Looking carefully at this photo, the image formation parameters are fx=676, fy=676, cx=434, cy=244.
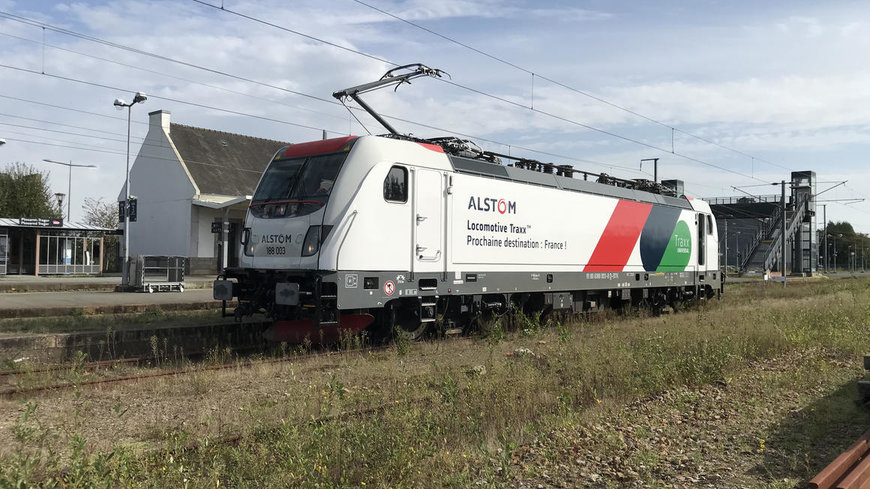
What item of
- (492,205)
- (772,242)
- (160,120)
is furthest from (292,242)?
(772,242)

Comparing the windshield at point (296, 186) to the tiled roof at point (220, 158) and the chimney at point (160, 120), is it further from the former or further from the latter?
the chimney at point (160, 120)

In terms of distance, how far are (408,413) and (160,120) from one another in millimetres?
37416

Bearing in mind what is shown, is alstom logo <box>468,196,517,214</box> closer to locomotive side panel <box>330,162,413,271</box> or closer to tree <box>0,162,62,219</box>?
locomotive side panel <box>330,162,413,271</box>

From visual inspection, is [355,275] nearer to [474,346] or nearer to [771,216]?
[474,346]

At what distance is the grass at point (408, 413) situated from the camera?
16.0ft

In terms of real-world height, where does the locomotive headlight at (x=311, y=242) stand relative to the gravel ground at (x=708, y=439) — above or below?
above

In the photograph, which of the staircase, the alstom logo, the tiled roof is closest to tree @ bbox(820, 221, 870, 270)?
the staircase

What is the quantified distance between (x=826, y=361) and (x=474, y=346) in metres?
5.46

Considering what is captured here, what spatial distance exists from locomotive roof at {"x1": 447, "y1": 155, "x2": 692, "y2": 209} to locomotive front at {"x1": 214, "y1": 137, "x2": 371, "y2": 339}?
2418 millimetres

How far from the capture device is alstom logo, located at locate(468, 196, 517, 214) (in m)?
11.9

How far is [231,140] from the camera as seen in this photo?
141 feet

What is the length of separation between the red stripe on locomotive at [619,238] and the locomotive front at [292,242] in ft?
22.2

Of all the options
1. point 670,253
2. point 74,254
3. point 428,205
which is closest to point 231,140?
point 74,254

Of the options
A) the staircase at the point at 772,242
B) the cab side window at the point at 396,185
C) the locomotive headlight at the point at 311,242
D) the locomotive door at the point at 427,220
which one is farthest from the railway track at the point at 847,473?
the staircase at the point at 772,242
